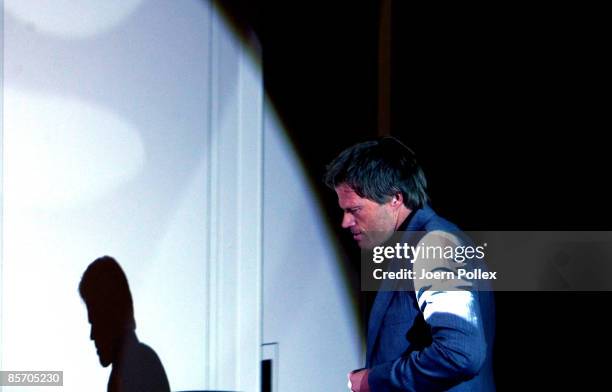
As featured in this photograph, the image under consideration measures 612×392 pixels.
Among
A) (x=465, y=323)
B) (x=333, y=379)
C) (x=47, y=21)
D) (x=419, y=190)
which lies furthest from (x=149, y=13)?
(x=333, y=379)

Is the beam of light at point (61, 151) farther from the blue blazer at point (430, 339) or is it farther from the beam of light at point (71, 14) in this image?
the blue blazer at point (430, 339)

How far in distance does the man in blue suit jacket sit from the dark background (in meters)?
0.37

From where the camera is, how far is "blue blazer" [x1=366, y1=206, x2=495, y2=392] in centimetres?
163

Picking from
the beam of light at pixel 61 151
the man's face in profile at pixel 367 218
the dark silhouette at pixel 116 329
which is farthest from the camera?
the man's face in profile at pixel 367 218


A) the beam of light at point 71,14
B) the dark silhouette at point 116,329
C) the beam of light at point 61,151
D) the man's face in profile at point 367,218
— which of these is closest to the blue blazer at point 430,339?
the man's face in profile at point 367,218

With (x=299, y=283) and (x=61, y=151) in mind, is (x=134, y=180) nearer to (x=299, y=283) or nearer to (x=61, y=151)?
(x=61, y=151)

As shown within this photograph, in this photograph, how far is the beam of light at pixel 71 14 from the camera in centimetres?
160

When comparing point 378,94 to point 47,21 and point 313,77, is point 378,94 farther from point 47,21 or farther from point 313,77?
point 47,21

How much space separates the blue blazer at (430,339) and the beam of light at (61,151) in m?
0.68

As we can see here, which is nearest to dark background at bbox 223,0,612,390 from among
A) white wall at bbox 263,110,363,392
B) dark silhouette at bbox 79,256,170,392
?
white wall at bbox 263,110,363,392

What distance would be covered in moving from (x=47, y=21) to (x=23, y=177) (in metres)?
0.33

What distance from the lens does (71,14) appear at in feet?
5.49

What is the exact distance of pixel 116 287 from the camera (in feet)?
5.83

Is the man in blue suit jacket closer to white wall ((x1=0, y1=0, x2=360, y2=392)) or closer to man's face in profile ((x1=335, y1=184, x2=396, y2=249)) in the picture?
man's face in profile ((x1=335, y1=184, x2=396, y2=249))
